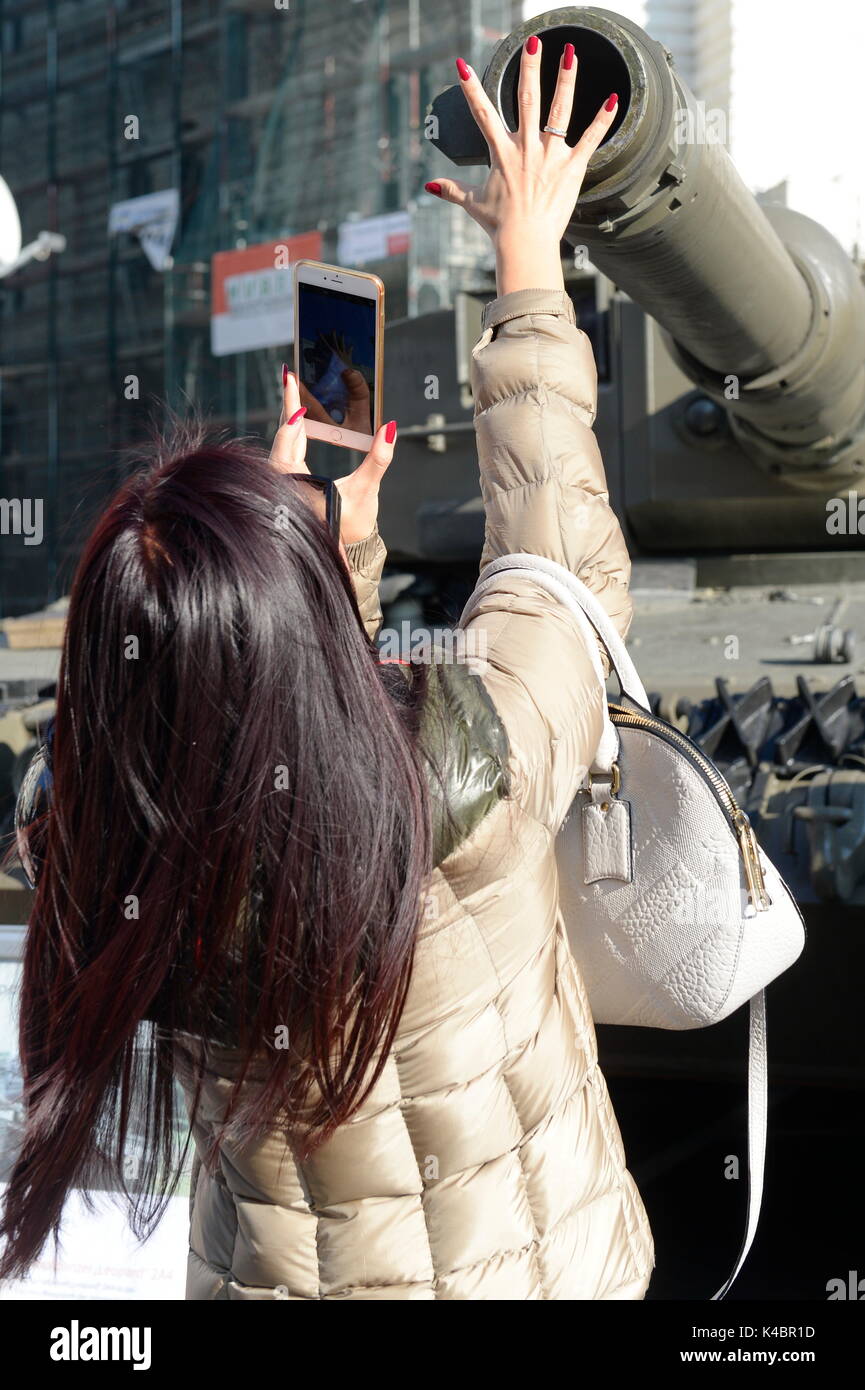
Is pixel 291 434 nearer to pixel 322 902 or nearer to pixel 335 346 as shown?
pixel 335 346

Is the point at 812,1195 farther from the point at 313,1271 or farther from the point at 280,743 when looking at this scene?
the point at 280,743

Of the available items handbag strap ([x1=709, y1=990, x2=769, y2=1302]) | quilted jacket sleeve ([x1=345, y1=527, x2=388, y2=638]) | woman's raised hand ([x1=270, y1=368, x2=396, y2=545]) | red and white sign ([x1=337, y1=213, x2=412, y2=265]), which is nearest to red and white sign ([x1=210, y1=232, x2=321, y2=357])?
red and white sign ([x1=337, y1=213, x2=412, y2=265])

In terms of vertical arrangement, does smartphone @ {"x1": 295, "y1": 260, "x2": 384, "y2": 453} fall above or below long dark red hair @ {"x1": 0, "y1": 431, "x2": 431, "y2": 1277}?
above

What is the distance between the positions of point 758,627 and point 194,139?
51.1 ft

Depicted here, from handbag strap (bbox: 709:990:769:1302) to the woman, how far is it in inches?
7.2

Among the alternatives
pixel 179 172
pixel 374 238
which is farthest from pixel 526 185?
pixel 179 172

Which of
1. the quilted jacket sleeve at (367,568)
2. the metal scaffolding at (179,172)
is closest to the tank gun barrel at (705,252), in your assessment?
the quilted jacket sleeve at (367,568)

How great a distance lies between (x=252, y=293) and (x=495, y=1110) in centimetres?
1605

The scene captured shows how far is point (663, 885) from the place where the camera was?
1722mm

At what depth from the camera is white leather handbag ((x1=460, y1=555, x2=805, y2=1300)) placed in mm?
1703

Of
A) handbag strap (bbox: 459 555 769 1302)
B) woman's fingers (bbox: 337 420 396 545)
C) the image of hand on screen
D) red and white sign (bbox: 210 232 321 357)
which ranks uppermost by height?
red and white sign (bbox: 210 232 321 357)

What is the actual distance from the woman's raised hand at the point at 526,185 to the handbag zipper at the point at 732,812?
526 mm

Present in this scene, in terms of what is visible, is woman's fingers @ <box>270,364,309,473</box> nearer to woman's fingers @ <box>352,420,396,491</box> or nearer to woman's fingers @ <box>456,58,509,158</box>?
woman's fingers @ <box>352,420,396,491</box>

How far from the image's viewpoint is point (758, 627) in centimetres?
495
